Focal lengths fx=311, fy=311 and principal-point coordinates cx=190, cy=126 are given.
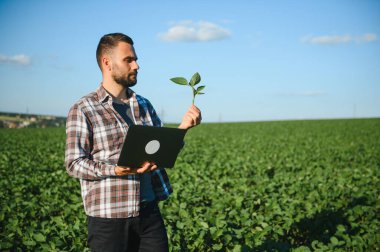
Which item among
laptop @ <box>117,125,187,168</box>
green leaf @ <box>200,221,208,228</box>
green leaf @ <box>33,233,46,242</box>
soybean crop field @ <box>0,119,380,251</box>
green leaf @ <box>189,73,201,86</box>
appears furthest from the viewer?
green leaf @ <box>200,221,208,228</box>

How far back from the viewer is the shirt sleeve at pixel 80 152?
1767 millimetres

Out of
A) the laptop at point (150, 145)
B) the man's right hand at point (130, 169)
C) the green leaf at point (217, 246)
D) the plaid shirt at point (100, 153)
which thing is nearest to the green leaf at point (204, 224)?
the green leaf at point (217, 246)

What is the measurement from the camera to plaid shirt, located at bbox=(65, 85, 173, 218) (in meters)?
1.83

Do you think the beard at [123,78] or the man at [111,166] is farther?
the beard at [123,78]

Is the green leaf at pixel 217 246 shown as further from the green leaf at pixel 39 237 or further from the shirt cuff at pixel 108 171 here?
the shirt cuff at pixel 108 171

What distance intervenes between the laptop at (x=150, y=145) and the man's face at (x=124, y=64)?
0.53 m

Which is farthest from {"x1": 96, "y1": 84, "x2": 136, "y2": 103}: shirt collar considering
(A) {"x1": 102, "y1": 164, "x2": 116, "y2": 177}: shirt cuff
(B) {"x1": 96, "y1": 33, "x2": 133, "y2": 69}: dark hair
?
(A) {"x1": 102, "y1": 164, "x2": 116, "y2": 177}: shirt cuff

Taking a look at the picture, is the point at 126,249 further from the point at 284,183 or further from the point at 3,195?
the point at 284,183

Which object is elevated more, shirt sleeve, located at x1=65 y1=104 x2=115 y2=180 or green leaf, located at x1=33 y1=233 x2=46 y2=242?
shirt sleeve, located at x1=65 y1=104 x2=115 y2=180

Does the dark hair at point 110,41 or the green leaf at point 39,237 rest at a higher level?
the dark hair at point 110,41

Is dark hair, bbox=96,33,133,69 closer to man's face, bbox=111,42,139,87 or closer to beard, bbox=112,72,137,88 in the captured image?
man's face, bbox=111,42,139,87

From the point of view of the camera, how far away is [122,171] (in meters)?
1.71

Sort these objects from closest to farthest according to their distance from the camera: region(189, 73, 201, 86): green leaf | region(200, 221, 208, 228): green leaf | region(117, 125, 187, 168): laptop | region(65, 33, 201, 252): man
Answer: region(117, 125, 187, 168): laptop
region(189, 73, 201, 86): green leaf
region(65, 33, 201, 252): man
region(200, 221, 208, 228): green leaf

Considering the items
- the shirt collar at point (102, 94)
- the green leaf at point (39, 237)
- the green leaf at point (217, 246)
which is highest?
the shirt collar at point (102, 94)
